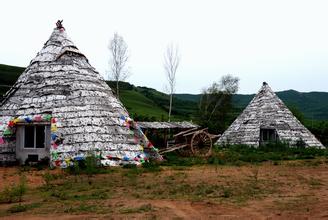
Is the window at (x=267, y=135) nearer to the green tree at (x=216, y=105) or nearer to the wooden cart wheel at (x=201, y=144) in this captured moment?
the wooden cart wheel at (x=201, y=144)

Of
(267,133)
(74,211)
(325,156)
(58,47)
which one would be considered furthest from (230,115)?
(74,211)

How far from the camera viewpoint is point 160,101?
63.4m

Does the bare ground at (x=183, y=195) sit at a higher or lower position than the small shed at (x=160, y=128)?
lower

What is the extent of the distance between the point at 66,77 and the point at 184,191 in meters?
8.38

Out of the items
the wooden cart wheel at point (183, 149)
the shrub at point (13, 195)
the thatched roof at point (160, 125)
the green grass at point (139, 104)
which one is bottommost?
the shrub at point (13, 195)

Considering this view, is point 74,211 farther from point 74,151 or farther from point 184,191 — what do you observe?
point 74,151

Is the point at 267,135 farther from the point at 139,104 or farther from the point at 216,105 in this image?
the point at 139,104

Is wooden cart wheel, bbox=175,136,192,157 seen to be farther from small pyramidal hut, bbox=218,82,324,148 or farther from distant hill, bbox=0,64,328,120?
distant hill, bbox=0,64,328,120

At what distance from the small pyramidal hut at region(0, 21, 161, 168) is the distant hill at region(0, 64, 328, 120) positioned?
673 inches

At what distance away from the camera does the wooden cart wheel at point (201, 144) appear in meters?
19.0

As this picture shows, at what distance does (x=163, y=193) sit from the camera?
9180 millimetres

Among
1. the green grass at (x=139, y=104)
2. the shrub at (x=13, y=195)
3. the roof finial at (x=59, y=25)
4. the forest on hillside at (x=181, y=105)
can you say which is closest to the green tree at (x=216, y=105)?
the forest on hillside at (x=181, y=105)

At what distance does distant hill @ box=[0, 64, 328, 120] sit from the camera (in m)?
49.2

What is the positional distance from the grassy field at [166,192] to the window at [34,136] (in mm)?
1318
